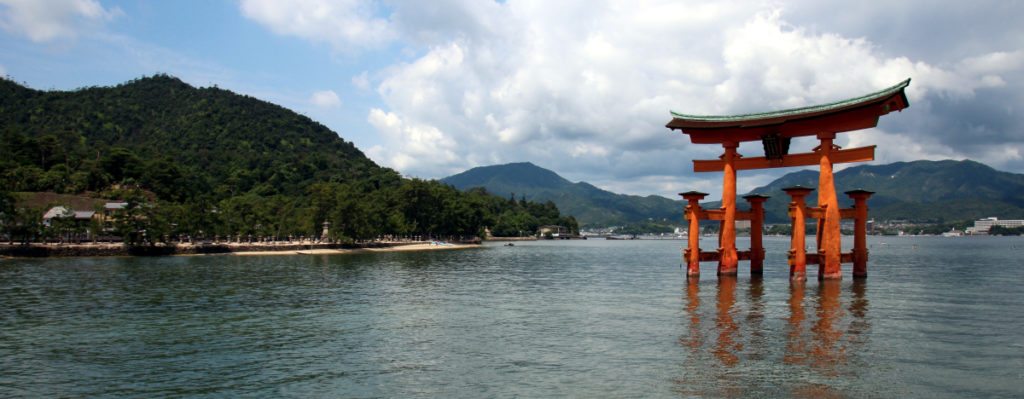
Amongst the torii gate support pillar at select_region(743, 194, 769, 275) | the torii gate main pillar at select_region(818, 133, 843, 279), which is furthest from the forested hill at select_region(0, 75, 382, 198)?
the torii gate main pillar at select_region(818, 133, 843, 279)

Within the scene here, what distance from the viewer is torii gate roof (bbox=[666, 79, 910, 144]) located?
118 feet

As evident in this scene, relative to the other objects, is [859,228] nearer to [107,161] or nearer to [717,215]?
[717,215]

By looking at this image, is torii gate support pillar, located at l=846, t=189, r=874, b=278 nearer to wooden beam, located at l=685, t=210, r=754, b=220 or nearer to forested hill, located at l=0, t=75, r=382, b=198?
wooden beam, located at l=685, t=210, r=754, b=220

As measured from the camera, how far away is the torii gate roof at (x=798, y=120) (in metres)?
36.1

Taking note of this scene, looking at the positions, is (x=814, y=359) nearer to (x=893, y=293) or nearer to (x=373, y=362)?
(x=373, y=362)

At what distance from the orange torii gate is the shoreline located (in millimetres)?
71427

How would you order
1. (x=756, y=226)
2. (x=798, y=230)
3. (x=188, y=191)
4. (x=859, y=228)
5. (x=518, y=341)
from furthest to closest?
1. (x=188, y=191)
2. (x=756, y=226)
3. (x=859, y=228)
4. (x=798, y=230)
5. (x=518, y=341)

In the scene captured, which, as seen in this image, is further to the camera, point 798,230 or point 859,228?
point 859,228

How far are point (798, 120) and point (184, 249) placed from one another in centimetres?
8324

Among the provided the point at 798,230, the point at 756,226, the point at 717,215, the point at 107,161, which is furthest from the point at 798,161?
the point at 107,161

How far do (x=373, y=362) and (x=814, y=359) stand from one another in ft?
40.8

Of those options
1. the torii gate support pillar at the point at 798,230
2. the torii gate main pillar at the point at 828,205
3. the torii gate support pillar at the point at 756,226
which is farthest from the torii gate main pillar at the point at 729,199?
the torii gate main pillar at the point at 828,205

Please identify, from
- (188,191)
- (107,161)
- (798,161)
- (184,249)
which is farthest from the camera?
(188,191)

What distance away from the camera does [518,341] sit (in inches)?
883
